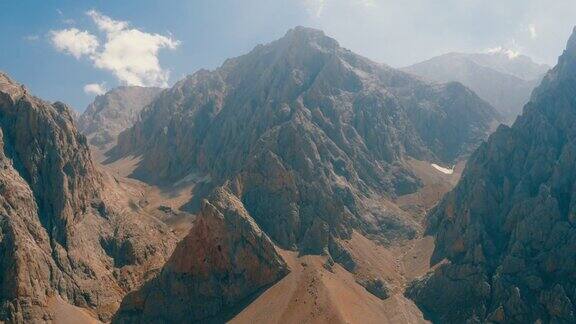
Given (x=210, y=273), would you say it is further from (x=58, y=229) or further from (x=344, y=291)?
(x=58, y=229)

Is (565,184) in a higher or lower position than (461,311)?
higher

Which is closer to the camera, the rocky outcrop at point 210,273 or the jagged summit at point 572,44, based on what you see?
the rocky outcrop at point 210,273

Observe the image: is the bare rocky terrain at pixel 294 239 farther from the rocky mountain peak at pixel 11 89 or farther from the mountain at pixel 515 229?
the rocky mountain peak at pixel 11 89

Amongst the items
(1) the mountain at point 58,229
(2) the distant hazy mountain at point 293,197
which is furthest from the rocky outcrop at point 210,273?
(1) the mountain at point 58,229

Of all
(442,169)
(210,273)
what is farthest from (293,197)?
(442,169)

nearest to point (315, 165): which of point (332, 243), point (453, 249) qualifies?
point (332, 243)

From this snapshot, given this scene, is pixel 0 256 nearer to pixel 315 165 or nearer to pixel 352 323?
pixel 352 323
